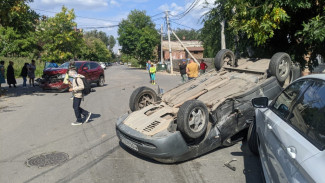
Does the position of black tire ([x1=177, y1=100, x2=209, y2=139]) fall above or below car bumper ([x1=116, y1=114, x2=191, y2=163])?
above

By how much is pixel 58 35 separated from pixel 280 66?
1209 inches

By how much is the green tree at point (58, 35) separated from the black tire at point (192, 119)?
31.1 metres

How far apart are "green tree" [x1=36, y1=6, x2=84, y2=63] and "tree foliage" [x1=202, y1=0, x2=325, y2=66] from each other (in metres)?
27.9

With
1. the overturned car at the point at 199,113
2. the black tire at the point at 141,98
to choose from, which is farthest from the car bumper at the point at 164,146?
the black tire at the point at 141,98

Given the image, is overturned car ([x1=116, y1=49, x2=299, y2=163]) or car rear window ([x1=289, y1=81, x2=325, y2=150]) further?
Result: overturned car ([x1=116, y1=49, x2=299, y2=163])

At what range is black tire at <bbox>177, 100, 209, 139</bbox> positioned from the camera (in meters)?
4.48

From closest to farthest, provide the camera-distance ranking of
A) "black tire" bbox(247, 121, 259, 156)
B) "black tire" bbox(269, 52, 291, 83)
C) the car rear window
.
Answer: the car rear window < "black tire" bbox(247, 121, 259, 156) < "black tire" bbox(269, 52, 291, 83)

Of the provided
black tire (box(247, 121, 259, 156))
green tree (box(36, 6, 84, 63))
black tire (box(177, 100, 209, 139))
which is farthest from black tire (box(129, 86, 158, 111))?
green tree (box(36, 6, 84, 63))

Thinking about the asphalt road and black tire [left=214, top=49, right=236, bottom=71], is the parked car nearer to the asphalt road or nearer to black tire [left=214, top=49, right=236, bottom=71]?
the asphalt road

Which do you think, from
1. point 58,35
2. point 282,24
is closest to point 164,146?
point 282,24

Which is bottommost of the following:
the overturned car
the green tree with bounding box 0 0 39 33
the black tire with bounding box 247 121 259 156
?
the black tire with bounding box 247 121 259 156

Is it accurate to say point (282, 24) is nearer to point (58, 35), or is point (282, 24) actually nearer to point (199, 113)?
point (199, 113)

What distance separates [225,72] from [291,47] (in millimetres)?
2965

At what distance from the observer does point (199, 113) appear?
15.8 feet
